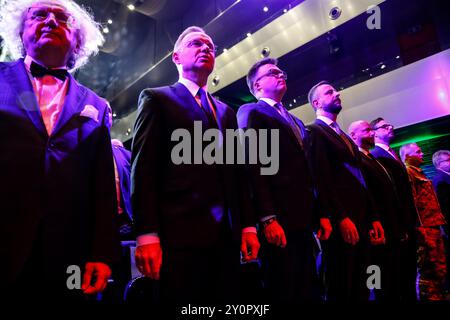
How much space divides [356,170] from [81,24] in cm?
200

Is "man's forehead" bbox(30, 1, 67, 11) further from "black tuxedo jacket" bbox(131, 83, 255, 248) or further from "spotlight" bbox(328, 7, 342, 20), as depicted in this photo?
"spotlight" bbox(328, 7, 342, 20)

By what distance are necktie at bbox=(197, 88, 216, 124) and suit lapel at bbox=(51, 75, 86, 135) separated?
0.53 meters

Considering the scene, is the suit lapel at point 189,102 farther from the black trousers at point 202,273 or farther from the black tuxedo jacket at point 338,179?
the black tuxedo jacket at point 338,179

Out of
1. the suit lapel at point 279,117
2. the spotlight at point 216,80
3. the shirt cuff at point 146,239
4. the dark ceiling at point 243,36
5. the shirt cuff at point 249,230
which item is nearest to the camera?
the shirt cuff at point 146,239

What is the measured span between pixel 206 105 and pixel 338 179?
1234mm

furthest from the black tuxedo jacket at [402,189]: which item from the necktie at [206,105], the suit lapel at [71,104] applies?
→ the suit lapel at [71,104]

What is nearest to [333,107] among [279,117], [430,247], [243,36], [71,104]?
[279,117]

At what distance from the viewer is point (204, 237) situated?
123 cm

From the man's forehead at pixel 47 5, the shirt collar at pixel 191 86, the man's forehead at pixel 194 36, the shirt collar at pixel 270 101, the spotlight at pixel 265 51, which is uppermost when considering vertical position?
the spotlight at pixel 265 51

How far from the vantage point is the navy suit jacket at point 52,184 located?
940 mm
